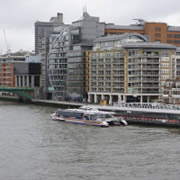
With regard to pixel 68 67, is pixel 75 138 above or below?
below

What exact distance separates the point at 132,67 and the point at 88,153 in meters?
46.9

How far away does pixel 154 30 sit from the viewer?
114 metres

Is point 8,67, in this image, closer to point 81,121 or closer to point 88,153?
point 81,121

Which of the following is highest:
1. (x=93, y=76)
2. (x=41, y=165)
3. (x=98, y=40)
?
(x=98, y=40)

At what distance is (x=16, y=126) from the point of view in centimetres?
6075

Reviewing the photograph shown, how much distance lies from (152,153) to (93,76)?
5474 centimetres

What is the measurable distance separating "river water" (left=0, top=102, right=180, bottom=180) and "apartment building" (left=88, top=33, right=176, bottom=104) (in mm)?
27098

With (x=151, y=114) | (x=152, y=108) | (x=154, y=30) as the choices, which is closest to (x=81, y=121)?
(x=151, y=114)

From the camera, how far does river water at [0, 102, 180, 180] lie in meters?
34.6

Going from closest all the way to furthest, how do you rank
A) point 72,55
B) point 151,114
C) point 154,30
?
1. point 151,114
2. point 72,55
3. point 154,30

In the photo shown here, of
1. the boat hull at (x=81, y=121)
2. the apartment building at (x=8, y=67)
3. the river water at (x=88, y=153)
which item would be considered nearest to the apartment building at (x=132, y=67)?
the boat hull at (x=81, y=121)

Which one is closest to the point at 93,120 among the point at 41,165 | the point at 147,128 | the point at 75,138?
the point at 147,128

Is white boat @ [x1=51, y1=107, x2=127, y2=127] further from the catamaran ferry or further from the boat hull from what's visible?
the catamaran ferry

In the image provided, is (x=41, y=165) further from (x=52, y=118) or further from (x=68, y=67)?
(x=68, y=67)
